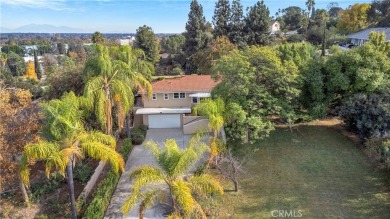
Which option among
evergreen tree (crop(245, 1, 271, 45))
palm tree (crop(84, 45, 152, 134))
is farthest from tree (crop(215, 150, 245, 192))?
evergreen tree (crop(245, 1, 271, 45))

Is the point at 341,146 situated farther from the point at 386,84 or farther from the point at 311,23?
the point at 311,23

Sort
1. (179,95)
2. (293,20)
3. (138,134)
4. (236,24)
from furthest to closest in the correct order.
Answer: (293,20) → (236,24) → (179,95) → (138,134)

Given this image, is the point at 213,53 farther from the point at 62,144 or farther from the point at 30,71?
the point at 30,71

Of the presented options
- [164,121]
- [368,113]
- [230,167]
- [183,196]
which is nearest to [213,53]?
[164,121]

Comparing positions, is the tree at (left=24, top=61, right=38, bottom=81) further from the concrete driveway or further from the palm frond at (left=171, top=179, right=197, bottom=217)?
the palm frond at (left=171, top=179, right=197, bottom=217)

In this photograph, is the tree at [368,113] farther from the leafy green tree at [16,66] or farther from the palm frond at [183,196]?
the leafy green tree at [16,66]
